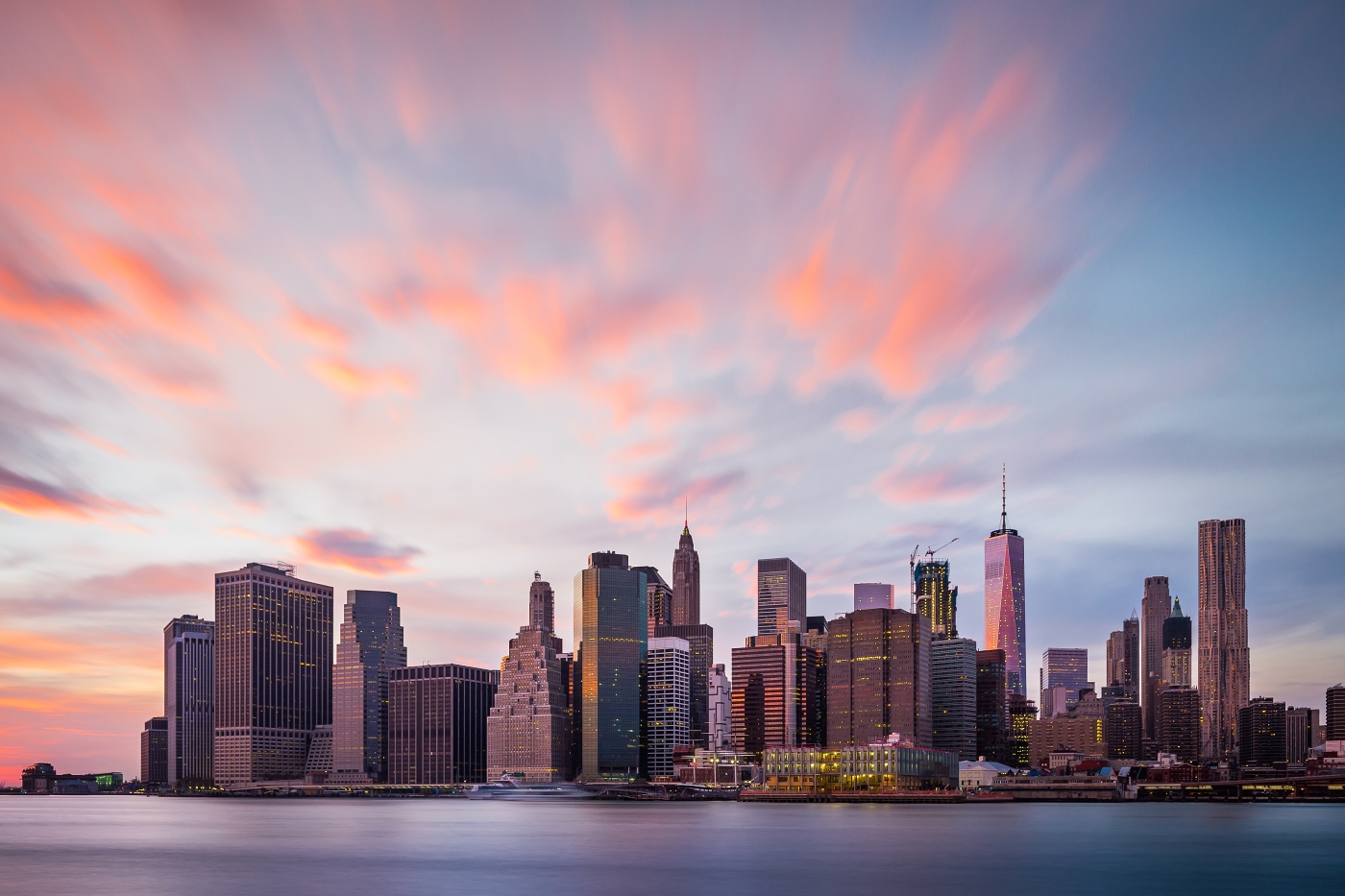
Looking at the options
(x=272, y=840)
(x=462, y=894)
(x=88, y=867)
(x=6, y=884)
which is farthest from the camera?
(x=272, y=840)

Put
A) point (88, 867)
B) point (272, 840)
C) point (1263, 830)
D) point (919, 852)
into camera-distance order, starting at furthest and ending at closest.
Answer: point (1263, 830) → point (272, 840) → point (919, 852) → point (88, 867)

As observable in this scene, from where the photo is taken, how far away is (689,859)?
3964 inches

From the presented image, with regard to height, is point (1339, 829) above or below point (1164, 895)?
below

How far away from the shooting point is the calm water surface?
80.2m

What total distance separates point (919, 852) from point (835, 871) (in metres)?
24.0

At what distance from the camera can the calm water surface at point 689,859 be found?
80.2 meters

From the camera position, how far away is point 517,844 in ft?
409

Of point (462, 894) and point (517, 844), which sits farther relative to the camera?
point (517, 844)

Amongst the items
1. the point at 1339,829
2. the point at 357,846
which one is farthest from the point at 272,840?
the point at 1339,829

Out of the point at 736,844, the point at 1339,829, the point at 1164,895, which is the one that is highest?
the point at 1164,895

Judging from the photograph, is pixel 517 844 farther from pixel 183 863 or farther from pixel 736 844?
pixel 183 863

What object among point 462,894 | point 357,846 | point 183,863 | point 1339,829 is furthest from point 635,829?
point 1339,829

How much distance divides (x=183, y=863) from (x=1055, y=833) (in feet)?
335

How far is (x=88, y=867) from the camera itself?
98000 mm
